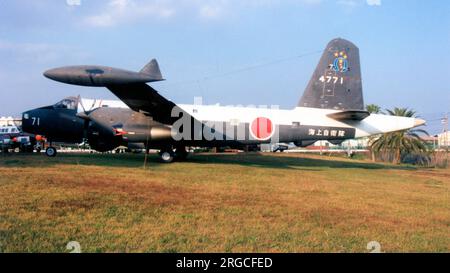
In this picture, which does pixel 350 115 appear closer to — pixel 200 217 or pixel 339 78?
pixel 339 78

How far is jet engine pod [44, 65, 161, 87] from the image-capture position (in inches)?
521

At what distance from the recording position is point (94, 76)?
13.5 m

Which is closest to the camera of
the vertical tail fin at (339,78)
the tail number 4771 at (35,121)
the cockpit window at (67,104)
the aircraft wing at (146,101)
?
the aircraft wing at (146,101)

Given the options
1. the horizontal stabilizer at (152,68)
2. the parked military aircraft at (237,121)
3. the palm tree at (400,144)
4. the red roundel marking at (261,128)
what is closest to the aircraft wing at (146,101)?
the parked military aircraft at (237,121)

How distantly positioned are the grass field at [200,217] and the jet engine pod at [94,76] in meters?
4.38

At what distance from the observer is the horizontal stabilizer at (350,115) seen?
17.9 metres

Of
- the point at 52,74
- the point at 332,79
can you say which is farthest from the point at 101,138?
the point at 332,79

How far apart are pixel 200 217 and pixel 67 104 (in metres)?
14.5

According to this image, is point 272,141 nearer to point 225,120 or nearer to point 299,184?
point 225,120

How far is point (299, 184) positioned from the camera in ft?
38.3

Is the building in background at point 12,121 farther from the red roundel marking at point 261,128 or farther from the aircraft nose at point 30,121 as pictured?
the red roundel marking at point 261,128

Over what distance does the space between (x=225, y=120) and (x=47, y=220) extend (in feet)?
44.9

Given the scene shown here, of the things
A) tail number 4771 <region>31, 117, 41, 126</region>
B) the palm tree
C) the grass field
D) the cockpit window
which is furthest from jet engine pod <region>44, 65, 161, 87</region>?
the palm tree
